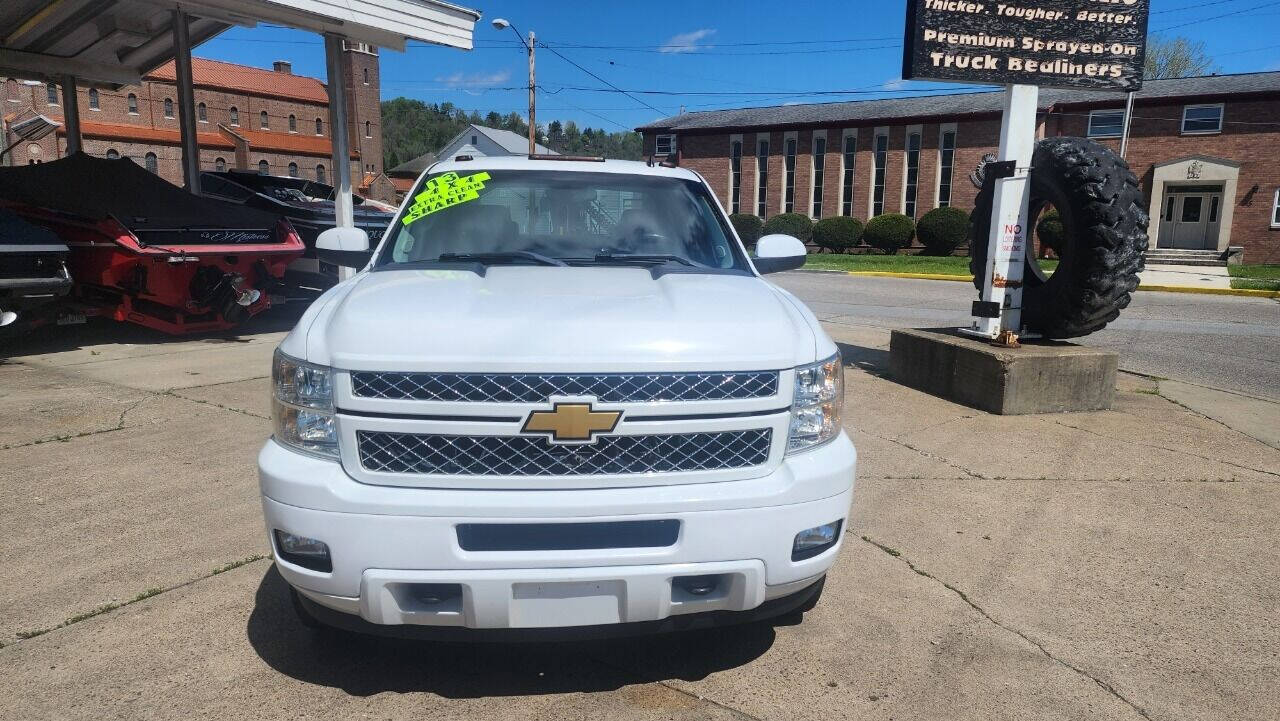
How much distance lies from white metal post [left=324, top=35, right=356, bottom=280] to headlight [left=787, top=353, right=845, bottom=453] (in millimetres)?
8725

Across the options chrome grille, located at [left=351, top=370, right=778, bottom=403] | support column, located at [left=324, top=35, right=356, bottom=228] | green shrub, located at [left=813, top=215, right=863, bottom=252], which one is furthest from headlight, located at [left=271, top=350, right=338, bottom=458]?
green shrub, located at [left=813, top=215, right=863, bottom=252]

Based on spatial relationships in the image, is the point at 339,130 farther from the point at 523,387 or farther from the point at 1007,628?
the point at 1007,628

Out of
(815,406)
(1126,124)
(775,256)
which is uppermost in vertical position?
(1126,124)

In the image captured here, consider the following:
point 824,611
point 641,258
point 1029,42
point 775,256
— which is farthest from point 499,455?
point 1029,42

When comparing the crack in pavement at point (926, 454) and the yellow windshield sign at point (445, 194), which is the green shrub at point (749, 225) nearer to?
the crack in pavement at point (926, 454)

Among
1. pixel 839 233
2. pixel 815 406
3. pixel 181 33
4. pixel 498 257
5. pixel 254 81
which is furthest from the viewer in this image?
pixel 254 81

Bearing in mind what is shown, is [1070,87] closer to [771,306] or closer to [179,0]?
[771,306]

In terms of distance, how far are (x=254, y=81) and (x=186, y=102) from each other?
68.6m

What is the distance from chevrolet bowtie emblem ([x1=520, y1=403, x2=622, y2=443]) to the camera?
234 centimetres

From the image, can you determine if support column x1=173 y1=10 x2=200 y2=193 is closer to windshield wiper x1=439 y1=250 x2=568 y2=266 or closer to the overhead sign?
the overhead sign

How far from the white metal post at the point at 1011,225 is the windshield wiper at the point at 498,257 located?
193 inches

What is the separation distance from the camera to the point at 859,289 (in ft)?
56.5

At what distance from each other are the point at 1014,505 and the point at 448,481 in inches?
132

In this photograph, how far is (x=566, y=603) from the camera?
91.3 inches
